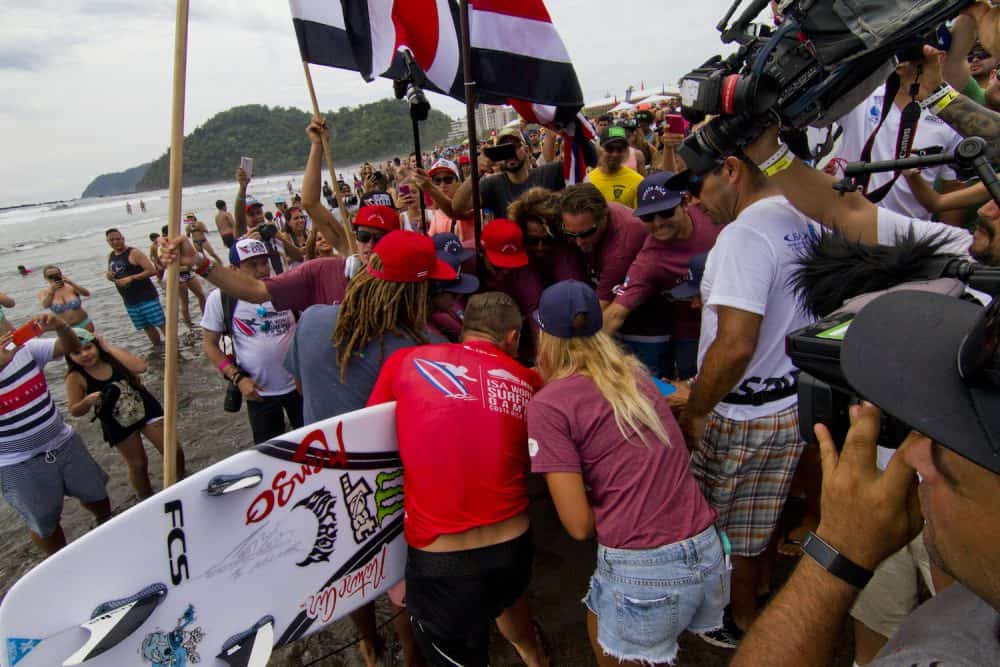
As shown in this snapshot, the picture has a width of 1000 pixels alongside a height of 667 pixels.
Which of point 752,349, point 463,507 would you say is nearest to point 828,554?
point 752,349

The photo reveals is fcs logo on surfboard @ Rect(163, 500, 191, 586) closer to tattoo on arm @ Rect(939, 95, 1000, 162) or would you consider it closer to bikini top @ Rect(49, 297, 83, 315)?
tattoo on arm @ Rect(939, 95, 1000, 162)

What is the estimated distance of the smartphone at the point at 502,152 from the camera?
4207 millimetres

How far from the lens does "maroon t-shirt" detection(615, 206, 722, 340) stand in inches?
122

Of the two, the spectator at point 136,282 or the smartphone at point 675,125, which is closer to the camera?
the smartphone at point 675,125

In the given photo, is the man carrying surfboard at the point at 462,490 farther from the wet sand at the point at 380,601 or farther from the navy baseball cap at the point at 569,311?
the wet sand at the point at 380,601

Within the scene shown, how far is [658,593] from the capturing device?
1715 millimetres

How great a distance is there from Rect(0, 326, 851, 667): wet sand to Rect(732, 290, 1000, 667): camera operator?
172 centimetres

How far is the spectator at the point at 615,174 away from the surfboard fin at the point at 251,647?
13.5ft

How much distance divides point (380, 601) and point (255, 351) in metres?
1.89

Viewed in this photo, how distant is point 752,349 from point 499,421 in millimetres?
945

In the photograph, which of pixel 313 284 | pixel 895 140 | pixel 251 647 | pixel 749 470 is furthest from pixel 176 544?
pixel 895 140

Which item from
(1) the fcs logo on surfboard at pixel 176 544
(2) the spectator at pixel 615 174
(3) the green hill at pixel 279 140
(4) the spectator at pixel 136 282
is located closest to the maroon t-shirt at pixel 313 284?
(1) the fcs logo on surfboard at pixel 176 544

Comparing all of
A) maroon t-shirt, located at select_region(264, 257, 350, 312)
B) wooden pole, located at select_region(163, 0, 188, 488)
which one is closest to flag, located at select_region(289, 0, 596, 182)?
maroon t-shirt, located at select_region(264, 257, 350, 312)

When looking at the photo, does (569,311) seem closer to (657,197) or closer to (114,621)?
(657,197)
